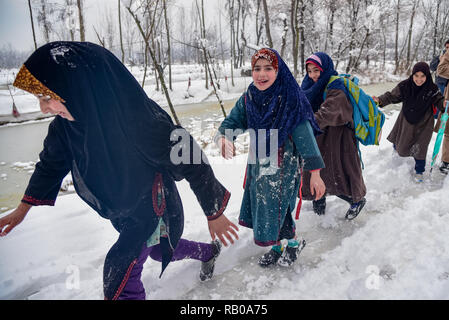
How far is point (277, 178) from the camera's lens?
1.77 m

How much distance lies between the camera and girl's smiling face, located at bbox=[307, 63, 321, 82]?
2356 mm

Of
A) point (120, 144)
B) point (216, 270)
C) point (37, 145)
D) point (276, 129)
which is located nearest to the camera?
point (120, 144)

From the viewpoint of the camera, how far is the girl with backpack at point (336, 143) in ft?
7.49

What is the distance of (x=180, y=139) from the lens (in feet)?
4.11

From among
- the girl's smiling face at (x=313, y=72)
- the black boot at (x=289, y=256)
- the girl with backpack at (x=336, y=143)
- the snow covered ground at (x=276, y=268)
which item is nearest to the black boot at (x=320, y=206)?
the snow covered ground at (x=276, y=268)

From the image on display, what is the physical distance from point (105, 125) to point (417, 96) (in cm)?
387

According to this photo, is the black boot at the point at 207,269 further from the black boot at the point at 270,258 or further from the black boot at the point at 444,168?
the black boot at the point at 444,168

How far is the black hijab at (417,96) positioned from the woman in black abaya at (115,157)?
11.2 feet

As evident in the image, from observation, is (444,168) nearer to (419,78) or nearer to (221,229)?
(419,78)

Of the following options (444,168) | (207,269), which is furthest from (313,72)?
(444,168)

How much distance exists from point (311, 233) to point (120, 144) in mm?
2033

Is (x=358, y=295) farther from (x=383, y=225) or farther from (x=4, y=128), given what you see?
(x=4, y=128)
